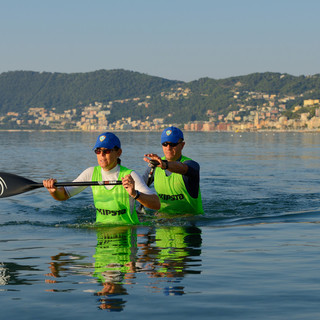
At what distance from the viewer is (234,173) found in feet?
99.1

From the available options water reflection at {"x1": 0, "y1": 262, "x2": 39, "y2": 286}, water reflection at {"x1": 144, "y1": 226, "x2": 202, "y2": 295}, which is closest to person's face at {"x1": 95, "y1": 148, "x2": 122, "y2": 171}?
water reflection at {"x1": 144, "y1": 226, "x2": 202, "y2": 295}

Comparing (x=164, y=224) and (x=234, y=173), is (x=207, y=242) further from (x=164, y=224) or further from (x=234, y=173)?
(x=234, y=173)

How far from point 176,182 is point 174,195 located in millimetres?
288

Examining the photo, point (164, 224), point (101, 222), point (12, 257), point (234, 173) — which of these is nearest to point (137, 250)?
point (101, 222)

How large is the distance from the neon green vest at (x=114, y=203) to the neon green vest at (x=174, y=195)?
7.72 feet

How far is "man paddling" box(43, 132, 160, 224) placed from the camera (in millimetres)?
8547

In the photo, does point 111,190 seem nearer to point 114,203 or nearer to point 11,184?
point 114,203

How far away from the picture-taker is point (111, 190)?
955cm

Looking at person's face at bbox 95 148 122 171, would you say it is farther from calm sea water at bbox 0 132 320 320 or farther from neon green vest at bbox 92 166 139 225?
calm sea water at bbox 0 132 320 320

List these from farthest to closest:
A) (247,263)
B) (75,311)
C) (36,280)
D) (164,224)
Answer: (164,224)
(247,263)
(36,280)
(75,311)

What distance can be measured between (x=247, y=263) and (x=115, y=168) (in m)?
2.41

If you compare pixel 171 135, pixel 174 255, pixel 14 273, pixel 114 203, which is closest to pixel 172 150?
pixel 171 135

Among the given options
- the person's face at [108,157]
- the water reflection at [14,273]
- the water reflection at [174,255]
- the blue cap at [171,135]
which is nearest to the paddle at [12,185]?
the person's face at [108,157]

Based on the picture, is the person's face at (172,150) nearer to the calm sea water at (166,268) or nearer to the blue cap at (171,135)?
the blue cap at (171,135)
